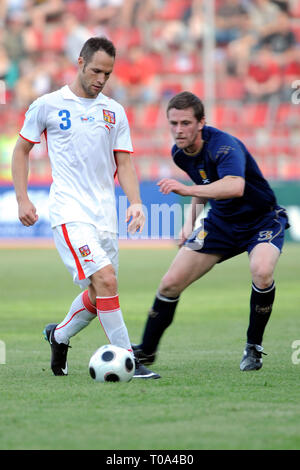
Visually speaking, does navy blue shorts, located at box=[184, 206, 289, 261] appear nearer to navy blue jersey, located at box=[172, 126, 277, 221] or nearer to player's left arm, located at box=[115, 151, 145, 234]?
navy blue jersey, located at box=[172, 126, 277, 221]

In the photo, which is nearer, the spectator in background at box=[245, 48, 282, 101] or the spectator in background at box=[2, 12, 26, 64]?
the spectator in background at box=[245, 48, 282, 101]

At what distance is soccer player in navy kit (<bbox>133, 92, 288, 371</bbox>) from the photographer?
6.47 meters

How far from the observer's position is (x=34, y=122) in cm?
600

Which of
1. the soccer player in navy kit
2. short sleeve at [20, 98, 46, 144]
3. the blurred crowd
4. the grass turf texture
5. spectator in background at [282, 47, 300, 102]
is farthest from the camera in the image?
the blurred crowd

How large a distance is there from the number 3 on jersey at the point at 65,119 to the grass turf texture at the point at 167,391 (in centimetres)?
175

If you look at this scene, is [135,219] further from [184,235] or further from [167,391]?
[184,235]

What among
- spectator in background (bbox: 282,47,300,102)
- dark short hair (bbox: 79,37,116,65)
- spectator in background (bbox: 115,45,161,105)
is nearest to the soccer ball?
dark short hair (bbox: 79,37,116,65)

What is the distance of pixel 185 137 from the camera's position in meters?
6.39

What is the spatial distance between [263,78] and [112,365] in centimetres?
2232

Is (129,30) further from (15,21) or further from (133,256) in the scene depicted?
(133,256)

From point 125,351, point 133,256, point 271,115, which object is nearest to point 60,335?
point 125,351

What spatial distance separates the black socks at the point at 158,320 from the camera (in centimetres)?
677

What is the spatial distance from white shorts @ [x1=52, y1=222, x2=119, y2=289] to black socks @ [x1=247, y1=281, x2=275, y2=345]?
1310 mm
